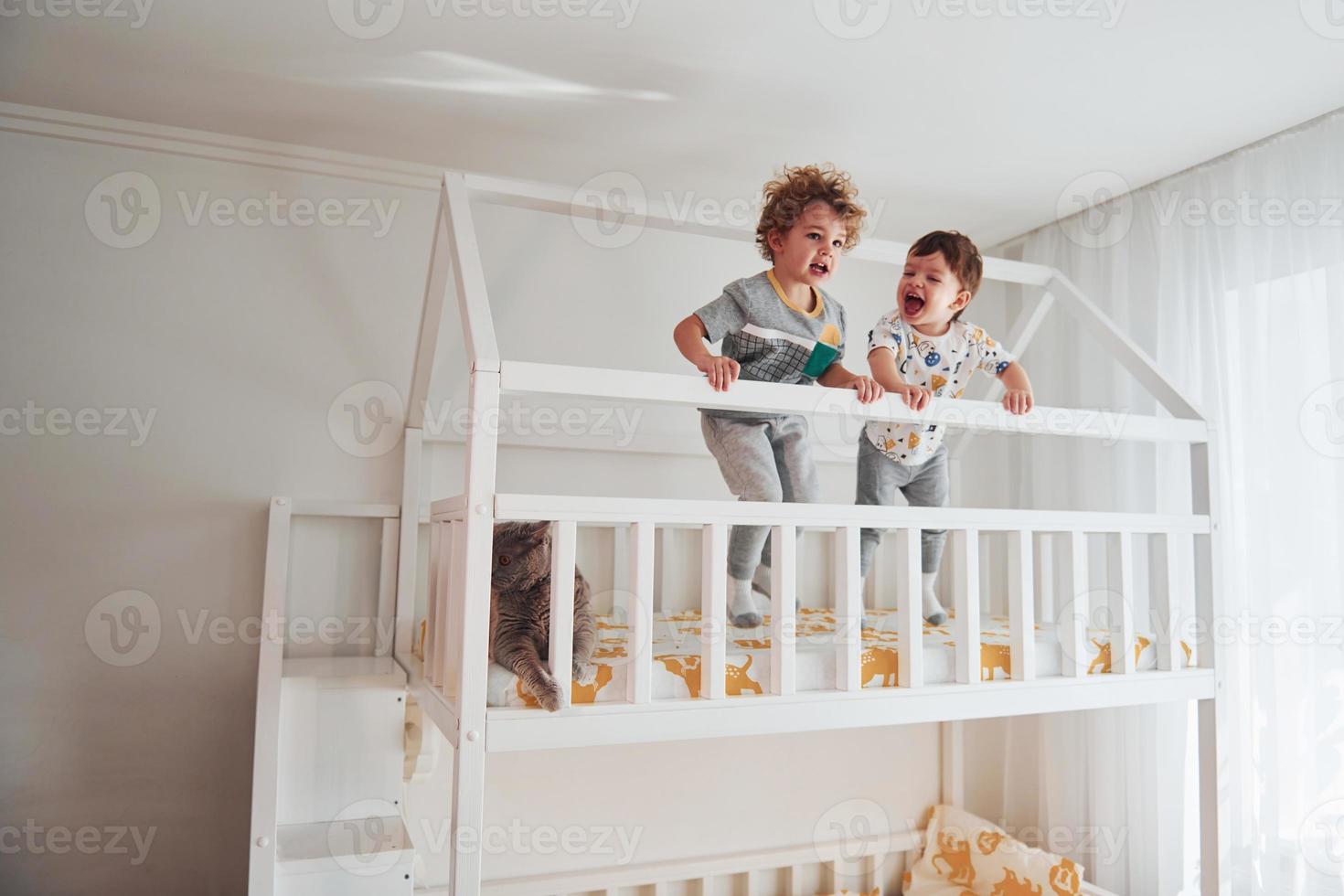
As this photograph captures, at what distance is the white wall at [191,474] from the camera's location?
1.98 meters

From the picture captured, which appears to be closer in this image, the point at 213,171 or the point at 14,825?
the point at 14,825

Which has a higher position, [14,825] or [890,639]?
[890,639]

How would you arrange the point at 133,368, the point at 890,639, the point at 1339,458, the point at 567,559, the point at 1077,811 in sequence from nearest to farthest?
the point at 567,559 → the point at 890,639 → the point at 1339,458 → the point at 133,368 → the point at 1077,811

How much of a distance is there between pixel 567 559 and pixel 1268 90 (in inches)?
70.2

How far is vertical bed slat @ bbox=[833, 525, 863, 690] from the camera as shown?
1.56m

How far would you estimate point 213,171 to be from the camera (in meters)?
2.18

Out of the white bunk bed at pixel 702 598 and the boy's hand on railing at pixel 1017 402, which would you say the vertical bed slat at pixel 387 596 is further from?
the boy's hand on railing at pixel 1017 402

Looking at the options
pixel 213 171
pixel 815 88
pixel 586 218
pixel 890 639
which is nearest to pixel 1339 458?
pixel 890 639

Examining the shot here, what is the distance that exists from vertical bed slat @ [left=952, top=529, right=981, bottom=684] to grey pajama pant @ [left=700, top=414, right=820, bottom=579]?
0.37 m

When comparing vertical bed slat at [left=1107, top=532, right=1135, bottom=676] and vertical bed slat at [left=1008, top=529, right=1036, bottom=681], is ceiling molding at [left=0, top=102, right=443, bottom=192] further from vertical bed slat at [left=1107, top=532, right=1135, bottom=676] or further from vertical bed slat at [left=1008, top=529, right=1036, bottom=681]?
vertical bed slat at [left=1107, top=532, right=1135, bottom=676]

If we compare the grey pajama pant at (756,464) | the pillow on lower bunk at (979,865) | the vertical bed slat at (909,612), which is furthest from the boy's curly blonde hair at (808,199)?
the pillow on lower bunk at (979,865)

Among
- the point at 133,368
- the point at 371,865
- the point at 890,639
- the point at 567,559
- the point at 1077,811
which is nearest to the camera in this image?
the point at 567,559

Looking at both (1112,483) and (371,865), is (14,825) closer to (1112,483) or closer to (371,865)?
(371,865)

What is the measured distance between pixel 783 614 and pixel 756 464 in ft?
1.38
